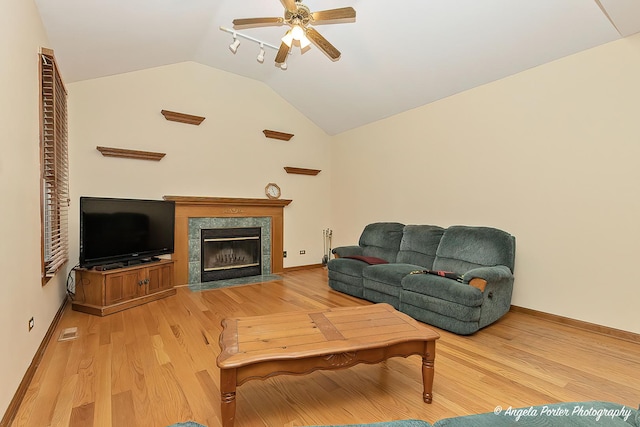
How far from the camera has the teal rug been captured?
4.53 m

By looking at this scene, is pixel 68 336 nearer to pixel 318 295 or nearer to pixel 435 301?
pixel 318 295

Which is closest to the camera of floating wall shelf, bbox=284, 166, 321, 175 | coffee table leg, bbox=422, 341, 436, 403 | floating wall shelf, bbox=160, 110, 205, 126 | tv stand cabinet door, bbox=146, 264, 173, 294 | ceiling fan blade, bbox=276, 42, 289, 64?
coffee table leg, bbox=422, 341, 436, 403

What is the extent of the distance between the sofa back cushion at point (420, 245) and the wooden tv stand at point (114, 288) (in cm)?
323

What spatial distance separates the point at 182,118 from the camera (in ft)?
15.3

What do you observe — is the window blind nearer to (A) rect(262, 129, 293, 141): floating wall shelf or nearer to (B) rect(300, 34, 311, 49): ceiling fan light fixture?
(B) rect(300, 34, 311, 49): ceiling fan light fixture

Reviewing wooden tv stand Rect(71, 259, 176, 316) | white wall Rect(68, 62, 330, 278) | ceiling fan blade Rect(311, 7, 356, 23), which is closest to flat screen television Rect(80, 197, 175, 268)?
wooden tv stand Rect(71, 259, 176, 316)

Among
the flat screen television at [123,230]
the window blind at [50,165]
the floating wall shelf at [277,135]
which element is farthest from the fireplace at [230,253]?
the window blind at [50,165]

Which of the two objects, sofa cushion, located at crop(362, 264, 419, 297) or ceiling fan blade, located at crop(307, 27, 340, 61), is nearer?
ceiling fan blade, located at crop(307, 27, 340, 61)

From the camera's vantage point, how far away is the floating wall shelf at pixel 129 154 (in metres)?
4.07

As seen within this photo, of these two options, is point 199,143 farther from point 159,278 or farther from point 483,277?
point 483,277

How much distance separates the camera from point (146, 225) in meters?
3.93

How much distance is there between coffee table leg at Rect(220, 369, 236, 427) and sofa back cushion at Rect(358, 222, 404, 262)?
3.21m

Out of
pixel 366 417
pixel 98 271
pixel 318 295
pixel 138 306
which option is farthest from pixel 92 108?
pixel 366 417

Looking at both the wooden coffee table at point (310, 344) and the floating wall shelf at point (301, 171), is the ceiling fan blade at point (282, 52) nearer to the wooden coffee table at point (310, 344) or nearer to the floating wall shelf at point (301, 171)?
the wooden coffee table at point (310, 344)
